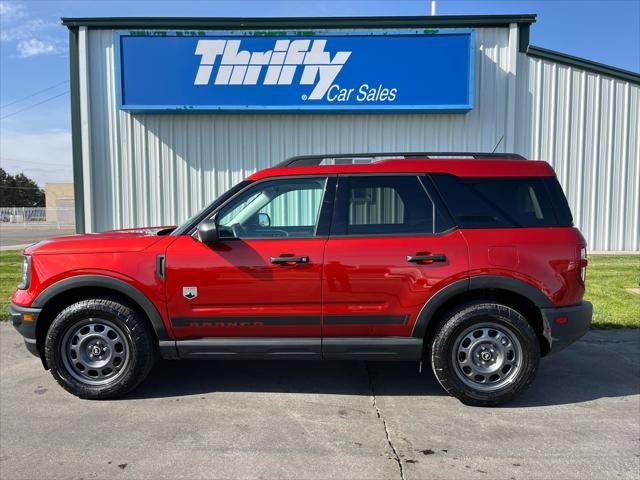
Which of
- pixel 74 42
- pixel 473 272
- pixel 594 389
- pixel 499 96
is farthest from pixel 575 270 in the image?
pixel 74 42

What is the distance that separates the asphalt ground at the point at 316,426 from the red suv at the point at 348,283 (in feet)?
1.13

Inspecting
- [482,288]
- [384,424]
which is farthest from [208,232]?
[482,288]

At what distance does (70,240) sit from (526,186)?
3.83 m

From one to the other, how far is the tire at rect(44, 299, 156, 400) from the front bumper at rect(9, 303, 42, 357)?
0.14 metres

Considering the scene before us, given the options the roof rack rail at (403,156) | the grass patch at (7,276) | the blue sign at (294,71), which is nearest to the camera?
the roof rack rail at (403,156)

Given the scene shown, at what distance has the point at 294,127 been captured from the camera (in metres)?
11.1

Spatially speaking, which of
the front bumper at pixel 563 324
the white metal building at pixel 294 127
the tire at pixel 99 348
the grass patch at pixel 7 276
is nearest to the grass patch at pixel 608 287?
the grass patch at pixel 7 276

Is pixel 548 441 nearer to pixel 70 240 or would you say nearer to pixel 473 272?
pixel 473 272

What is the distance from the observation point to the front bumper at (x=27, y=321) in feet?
12.6

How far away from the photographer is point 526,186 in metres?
3.87

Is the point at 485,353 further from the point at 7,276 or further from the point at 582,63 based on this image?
the point at 582,63

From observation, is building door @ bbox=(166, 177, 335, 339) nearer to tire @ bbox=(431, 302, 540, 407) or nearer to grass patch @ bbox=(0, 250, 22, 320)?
tire @ bbox=(431, 302, 540, 407)

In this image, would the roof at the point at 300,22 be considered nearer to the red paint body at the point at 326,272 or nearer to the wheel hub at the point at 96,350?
the red paint body at the point at 326,272

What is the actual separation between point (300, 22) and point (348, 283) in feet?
28.6
